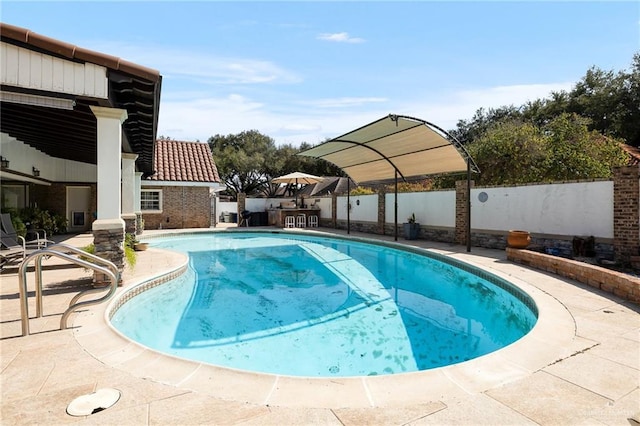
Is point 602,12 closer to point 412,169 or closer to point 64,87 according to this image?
point 412,169

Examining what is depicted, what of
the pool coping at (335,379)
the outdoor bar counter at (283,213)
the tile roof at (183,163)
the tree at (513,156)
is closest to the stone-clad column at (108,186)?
the pool coping at (335,379)

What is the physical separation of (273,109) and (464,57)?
14.3 meters

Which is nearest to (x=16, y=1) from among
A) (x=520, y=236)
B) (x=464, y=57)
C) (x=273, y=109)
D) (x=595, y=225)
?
(x=464, y=57)

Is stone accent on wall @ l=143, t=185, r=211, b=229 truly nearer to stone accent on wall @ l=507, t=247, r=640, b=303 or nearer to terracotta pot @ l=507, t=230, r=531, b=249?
terracotta pot @ l=507, t=230, r=531, b=249

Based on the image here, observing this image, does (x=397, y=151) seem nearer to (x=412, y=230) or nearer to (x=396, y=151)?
(x=396, y=151)

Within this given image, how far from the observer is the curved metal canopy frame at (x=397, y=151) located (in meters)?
10.3

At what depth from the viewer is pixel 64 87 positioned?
4.99 m

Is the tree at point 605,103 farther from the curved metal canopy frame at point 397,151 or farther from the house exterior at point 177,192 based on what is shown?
the house exterior at point 177,192

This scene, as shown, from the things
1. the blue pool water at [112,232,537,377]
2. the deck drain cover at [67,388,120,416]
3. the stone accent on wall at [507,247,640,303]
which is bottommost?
the blue pool water at [112,232,537,377]

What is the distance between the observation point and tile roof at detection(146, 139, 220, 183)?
18703 millimetres

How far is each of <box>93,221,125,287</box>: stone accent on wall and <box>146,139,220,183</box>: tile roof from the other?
44.4 feet

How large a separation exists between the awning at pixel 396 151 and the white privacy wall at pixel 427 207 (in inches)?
33.8

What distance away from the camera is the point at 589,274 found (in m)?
6.27

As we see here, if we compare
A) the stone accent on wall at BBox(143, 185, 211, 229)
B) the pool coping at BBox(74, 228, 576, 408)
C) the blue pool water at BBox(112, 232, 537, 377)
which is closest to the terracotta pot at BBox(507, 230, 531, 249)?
the blue pool water at BBox(112, 232, 537, 377)
